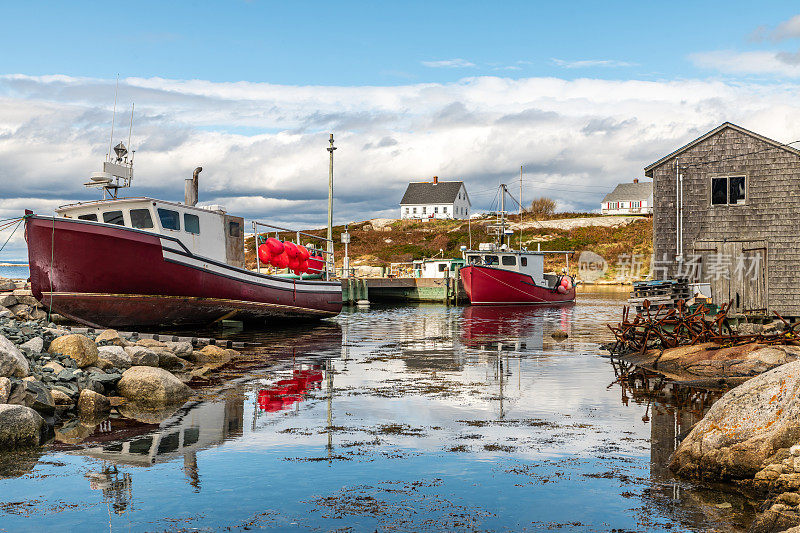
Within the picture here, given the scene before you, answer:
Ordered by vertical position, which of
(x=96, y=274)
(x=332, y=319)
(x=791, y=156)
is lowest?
(x=332, y=319)

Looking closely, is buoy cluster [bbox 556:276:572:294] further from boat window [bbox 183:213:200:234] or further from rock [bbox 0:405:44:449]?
rock [bbox 0:405:44:449]

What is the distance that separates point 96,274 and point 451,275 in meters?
30.4

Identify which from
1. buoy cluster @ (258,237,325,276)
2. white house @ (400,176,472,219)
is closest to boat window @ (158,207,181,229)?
buoy cluster @ (258,237,325,276)

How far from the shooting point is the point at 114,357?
39.0ft

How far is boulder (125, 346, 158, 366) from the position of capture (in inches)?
496

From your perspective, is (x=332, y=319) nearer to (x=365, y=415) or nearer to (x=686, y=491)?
(x=365, y=415)

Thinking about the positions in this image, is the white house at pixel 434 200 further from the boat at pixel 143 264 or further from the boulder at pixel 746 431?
the boulder at pixel 746 431

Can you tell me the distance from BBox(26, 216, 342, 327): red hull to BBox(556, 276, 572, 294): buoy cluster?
23.8 m

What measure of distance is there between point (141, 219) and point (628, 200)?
89.4m

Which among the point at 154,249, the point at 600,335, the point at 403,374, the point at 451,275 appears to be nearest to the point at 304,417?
the point at 403,374

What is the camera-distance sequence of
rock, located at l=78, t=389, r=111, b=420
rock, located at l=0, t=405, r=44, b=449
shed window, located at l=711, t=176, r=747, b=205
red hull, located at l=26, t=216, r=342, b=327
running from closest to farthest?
rock, located at l=0, t=405, r=44, b=449, rock, located at l=78, t=389, r=111, b=420, red hull, located at l=26, t=216, r=342, b=327, shed window, located at l=711, t=176, r=747, b=205

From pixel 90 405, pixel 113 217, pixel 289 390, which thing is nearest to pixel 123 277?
pixel 113 217

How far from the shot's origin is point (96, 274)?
19.0 m

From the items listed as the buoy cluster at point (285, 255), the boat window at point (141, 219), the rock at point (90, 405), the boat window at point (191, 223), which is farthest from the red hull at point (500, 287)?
the rock at point (90, 405)
